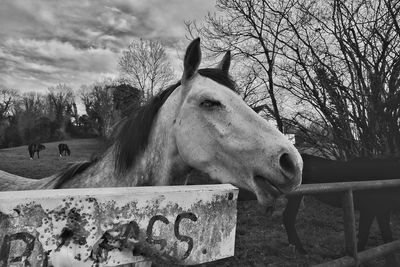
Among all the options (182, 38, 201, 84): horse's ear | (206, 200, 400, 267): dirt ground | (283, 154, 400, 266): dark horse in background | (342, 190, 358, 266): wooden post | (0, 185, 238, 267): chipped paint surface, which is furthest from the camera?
(206, 200, 400, 267): dirt ground

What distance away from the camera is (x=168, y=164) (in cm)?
192

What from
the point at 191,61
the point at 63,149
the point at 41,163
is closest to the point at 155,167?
the point at 191,61

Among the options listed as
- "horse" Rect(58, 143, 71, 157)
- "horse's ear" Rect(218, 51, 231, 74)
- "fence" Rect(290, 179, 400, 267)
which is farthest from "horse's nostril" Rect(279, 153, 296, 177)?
"horse" Rect(58, 143, 71, 157)

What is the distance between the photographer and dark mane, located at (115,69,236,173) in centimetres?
196

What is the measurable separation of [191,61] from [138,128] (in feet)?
1.90

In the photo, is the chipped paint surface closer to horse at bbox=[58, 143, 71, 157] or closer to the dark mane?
the dark mane

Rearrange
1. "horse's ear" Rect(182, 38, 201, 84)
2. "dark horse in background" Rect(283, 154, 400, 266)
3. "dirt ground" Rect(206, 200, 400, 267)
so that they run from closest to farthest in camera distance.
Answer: "horse's ear" Rect(182, 38, 201, 84), "dark horse in background" Rect(283, 154, 400, 266), "dirt ground" Rect(206, 200, 400, 267)

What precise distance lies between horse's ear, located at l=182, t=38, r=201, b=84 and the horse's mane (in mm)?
101

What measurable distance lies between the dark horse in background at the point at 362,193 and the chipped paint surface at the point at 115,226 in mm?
3421

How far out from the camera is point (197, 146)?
72.7 inches

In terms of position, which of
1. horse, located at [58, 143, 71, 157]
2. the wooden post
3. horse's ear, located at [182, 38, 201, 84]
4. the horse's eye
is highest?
horse, located at [58, 143, 71, 157]

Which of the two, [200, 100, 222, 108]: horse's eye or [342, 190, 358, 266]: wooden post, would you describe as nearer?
[200, 100, 222, 108]: horse's eye

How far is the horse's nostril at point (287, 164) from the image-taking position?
1552 mm

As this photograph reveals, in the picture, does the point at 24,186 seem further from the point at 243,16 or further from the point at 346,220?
the point at 243,16
